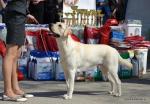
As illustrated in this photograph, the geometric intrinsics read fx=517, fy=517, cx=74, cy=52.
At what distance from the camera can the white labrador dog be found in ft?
25.1

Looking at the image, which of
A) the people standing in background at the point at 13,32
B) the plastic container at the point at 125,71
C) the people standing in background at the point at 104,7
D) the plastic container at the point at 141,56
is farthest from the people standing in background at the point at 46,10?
the people standing in background at the point at 13,32

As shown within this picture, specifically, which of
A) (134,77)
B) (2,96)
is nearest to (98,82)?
(134,77)

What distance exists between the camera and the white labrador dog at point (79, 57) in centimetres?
764

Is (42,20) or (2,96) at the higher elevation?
(42,20)

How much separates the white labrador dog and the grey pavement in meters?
0.22

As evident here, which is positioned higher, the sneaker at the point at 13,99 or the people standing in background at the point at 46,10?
the people standing in background at the point at 46,10

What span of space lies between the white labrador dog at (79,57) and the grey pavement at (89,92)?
0.72 feet

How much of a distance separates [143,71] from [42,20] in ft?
12.7

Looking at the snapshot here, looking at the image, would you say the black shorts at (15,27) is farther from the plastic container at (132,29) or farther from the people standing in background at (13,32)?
the plastic container at (132,29)

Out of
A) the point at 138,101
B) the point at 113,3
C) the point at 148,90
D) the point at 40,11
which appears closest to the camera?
the point at 138,101

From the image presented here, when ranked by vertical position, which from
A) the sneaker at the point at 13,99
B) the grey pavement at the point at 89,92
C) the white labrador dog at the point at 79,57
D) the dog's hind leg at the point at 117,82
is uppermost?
the white labrador dog at the point at 79,57

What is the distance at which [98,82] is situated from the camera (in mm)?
Result: 9664

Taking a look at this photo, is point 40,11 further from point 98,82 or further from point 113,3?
point 98,82

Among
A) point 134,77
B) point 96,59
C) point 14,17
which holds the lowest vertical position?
point 134,77
